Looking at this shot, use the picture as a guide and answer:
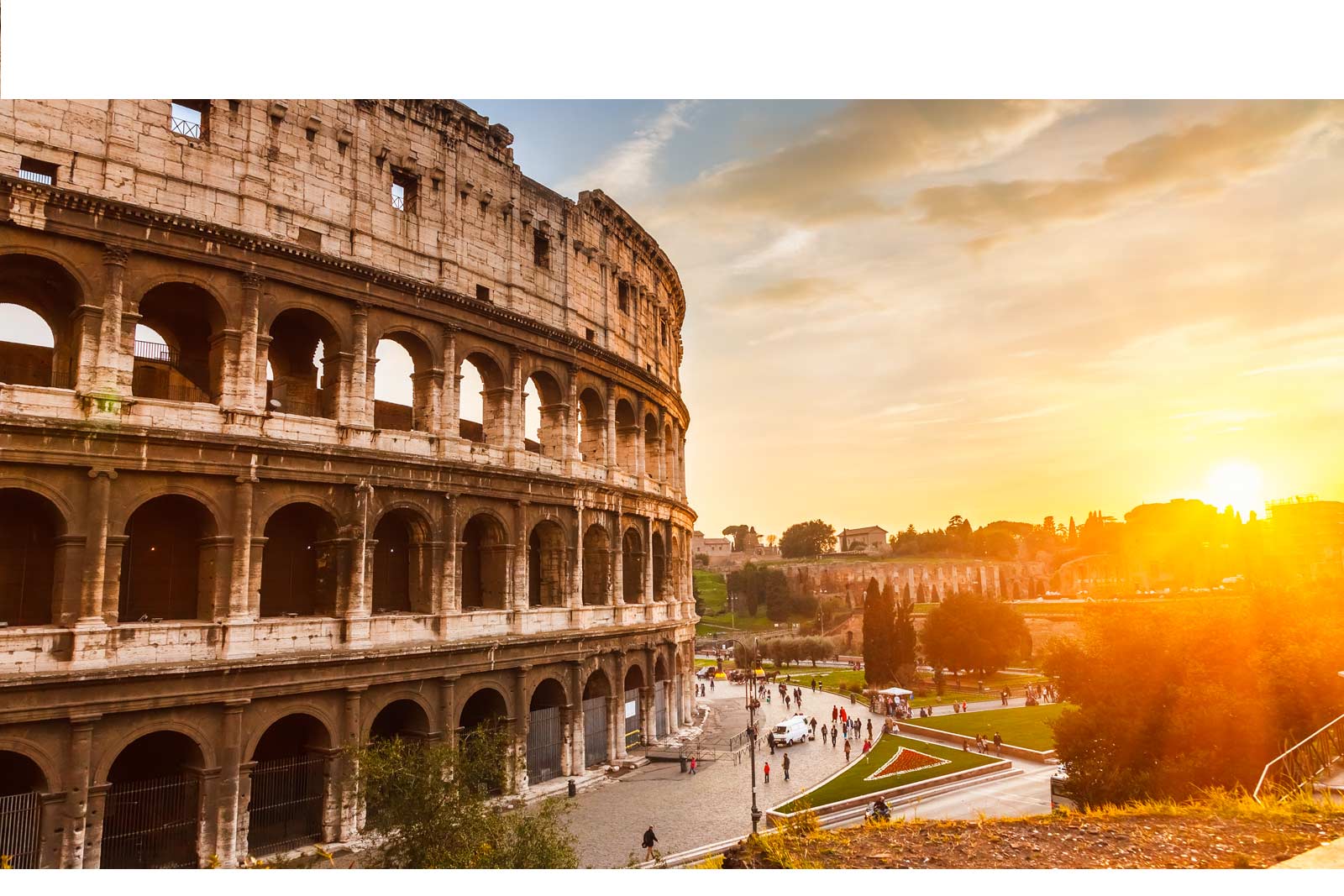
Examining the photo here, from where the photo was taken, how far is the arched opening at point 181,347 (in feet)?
56.1

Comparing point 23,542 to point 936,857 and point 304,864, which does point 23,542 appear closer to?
point 304,864

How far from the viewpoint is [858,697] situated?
149ft

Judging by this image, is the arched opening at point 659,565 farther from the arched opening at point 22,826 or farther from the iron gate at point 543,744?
the arched opening at point 22,826

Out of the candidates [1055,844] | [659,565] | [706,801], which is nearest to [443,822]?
[1055,844]

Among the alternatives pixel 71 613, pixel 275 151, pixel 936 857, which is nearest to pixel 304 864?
pixel 71 613

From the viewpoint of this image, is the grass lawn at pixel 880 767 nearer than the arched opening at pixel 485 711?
No

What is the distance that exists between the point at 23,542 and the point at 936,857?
16365 mm

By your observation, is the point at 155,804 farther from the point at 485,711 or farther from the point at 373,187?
the point at 373,187

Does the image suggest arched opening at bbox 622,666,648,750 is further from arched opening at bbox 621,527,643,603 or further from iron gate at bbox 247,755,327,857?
iron gate at bbox 247,755,327,857

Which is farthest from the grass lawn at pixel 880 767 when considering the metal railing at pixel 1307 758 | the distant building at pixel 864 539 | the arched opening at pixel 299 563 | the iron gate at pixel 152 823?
the distant building at pixel 864 539

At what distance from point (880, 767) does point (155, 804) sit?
20378mm

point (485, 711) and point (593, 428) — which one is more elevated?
point (593, 428)

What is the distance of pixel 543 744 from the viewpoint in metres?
22.4

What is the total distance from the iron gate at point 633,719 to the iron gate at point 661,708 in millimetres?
1456
